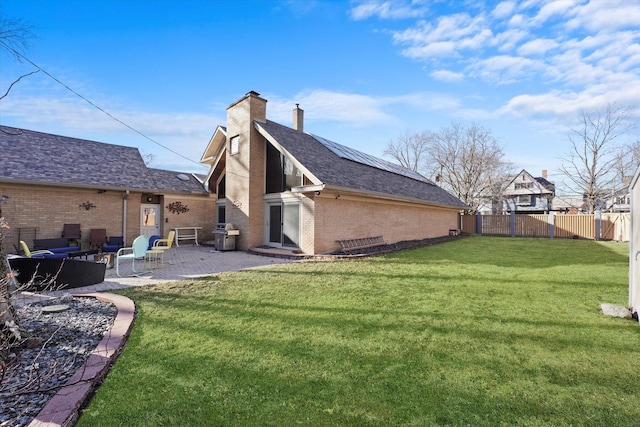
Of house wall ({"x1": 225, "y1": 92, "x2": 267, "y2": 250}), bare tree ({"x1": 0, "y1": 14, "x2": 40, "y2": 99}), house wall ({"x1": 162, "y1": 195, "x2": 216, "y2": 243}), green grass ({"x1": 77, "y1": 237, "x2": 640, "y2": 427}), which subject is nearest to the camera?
green grass ({"x1": 77, "y1": 237, "x2": 640, "y2": 427})

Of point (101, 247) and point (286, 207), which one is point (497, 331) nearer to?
point (286, 207)

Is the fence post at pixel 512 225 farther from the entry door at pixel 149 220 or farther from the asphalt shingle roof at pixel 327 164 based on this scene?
the entry door at pixel 149 220

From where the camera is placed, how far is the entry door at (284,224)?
12.7m

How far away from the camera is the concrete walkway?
712 centimetres

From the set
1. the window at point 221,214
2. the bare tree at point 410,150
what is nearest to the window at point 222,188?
the window at point 221,214

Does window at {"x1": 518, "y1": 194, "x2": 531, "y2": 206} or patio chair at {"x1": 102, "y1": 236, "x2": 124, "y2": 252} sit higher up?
window at {"x1": 518, "y1": 194, "x2": 531, "y2": 206}

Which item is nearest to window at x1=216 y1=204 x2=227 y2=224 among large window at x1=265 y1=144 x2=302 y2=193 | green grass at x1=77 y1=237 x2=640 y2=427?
large window at x1=265 y1=144 x2=302 y2=193


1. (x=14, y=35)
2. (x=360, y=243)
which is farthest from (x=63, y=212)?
(x=360, y=243)

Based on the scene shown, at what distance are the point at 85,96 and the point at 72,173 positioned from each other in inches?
164

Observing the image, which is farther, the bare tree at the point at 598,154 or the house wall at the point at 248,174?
the bare tree at the point at 598,154

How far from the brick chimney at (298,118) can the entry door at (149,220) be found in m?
9.46

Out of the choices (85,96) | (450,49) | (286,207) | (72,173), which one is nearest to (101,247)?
(72,173)

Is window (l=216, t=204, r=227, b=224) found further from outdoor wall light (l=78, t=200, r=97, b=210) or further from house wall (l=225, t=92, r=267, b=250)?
outdoor wall light (l=78, t=200, r=97, b=210)

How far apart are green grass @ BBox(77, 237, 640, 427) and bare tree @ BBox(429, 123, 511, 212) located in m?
30.2
